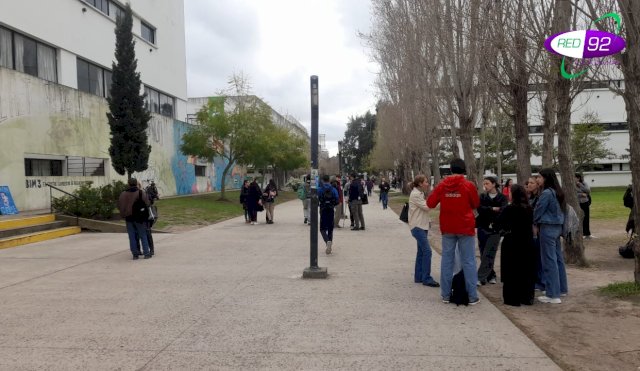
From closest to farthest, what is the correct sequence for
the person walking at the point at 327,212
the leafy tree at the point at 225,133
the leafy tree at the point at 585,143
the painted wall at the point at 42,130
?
the person walking at the point at 327,212 → the painted wall at the point at 42,130 → the leafy tree at the point at 225,133 → the leafy tree at the point at 585,143

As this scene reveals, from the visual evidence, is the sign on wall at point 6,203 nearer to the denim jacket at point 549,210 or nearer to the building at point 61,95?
the building at point 61,95

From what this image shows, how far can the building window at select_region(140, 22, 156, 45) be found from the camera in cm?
3115

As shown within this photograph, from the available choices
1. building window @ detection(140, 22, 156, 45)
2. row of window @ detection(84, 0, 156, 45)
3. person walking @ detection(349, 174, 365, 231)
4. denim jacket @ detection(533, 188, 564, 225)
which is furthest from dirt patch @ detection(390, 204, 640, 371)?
building window @ detection(140, 22, 156, 45)

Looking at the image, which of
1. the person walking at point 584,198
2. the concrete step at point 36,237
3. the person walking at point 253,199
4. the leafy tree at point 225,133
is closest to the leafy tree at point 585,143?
the leafy tree at point 225,133

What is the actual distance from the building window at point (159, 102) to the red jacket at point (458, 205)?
27.3 m

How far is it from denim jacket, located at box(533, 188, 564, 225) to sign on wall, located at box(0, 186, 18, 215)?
52.9ft

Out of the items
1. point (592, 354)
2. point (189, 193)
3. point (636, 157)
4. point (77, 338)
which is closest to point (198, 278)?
point (77, 338)

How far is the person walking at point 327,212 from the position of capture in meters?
10.7

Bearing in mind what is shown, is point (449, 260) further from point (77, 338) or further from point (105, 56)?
point (105, 56)

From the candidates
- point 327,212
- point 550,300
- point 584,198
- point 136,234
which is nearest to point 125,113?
point 136,234

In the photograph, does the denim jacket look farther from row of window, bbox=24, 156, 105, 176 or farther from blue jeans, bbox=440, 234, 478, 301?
row of window, bbox=24, 156, 105, 176

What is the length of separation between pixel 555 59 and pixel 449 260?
4356 millimetres

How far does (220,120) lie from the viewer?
95.1 feet

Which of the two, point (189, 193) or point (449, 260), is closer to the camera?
point (449, 260)
